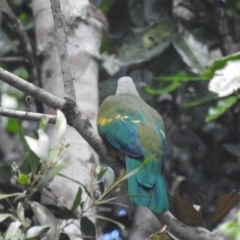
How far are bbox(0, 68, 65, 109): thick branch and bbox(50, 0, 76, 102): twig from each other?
70mm

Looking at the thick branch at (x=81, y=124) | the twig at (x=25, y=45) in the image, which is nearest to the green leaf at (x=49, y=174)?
the thick branch at (x=81, y=124)

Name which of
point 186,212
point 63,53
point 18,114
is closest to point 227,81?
point 186,212

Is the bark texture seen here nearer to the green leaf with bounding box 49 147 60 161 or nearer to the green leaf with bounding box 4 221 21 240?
the green leaf with bounding box 49 147 60 161

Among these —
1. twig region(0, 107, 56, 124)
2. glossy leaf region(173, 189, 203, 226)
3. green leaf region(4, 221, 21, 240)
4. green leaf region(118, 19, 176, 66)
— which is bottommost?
green leaf region(118, 19, 176, 66)

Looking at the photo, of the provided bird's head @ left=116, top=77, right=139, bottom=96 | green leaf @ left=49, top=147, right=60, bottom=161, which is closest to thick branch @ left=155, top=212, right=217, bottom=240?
green leaf @ left=49, top=147, right=60, bottom=161

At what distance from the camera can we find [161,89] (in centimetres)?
459

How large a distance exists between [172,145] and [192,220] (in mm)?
1798

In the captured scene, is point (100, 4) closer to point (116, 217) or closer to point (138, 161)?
point (116, 217)

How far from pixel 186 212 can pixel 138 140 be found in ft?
2.37

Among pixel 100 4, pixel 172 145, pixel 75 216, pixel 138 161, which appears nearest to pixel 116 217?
pixel 172 145

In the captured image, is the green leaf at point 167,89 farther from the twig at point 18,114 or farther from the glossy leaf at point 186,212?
the twig at point 18,114

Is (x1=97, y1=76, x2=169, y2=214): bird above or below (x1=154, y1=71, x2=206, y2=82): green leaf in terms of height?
above

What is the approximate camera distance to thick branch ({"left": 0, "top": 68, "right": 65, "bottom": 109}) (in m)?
2.96

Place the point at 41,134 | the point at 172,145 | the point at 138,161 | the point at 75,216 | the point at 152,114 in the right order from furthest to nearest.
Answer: the point at 172,145 < the point at 152,114 < the point at 138,161 < the point at 75,216 < the point at 41,134
